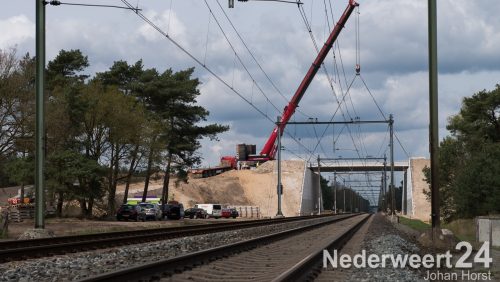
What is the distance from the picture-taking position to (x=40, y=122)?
26.3m

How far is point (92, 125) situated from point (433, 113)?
4092cm

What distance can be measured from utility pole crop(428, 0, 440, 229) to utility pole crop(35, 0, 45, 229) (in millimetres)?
14643

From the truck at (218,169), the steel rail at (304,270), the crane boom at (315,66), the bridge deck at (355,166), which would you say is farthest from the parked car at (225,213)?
the steel rail at (304,270)

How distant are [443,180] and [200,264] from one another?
211 ft

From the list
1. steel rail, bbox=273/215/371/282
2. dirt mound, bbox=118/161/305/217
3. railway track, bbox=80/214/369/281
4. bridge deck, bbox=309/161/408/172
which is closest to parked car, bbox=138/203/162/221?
railway track, bbox=80/214/369/281

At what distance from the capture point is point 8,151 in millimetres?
45750

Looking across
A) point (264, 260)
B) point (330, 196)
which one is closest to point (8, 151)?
point (264, 260)

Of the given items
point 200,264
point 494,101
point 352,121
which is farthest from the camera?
point 494,101

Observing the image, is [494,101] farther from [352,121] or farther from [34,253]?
[34,253]

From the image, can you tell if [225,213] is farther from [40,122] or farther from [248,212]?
[40,122]

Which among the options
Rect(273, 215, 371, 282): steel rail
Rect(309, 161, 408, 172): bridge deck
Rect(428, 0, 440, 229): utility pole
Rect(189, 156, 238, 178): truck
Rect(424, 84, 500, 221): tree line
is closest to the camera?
Rect(273, 215, 371, 282): steel rail

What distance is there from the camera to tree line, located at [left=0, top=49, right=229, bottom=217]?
44.7 meters

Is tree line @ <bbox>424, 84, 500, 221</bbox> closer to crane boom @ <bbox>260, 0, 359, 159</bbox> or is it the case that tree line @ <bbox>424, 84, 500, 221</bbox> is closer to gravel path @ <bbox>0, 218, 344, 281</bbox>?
crane boom @ <bbox>260, 0, 359, 159</bbox>

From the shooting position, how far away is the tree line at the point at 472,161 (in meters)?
53.3
